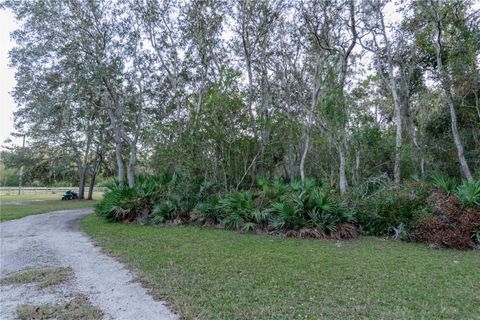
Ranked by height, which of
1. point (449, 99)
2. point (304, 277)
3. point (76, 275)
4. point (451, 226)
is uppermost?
point (449, 99)

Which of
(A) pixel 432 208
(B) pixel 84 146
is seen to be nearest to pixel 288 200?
(A) pixel 432 208

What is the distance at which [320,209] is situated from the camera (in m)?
8.05

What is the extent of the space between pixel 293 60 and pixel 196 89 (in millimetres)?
5056

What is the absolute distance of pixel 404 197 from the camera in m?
7.64

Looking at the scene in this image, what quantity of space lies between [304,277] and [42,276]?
3.87 metres

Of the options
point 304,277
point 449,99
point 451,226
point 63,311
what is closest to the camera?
point 63,311

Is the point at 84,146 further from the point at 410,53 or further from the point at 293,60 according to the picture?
the point at 410,53

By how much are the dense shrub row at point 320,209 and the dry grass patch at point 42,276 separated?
16.0ft

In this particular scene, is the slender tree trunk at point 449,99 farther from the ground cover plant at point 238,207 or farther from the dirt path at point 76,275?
the dirt path at point 76,275

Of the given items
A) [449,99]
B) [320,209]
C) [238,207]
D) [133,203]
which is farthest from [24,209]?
[449,99]

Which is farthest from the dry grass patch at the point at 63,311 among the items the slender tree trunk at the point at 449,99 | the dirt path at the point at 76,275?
the slender tree trunk at the point at 449,99

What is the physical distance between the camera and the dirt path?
11.1 feet

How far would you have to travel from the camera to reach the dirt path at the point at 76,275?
3.38 m

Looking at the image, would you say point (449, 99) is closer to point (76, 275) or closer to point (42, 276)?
point (76, 275)
